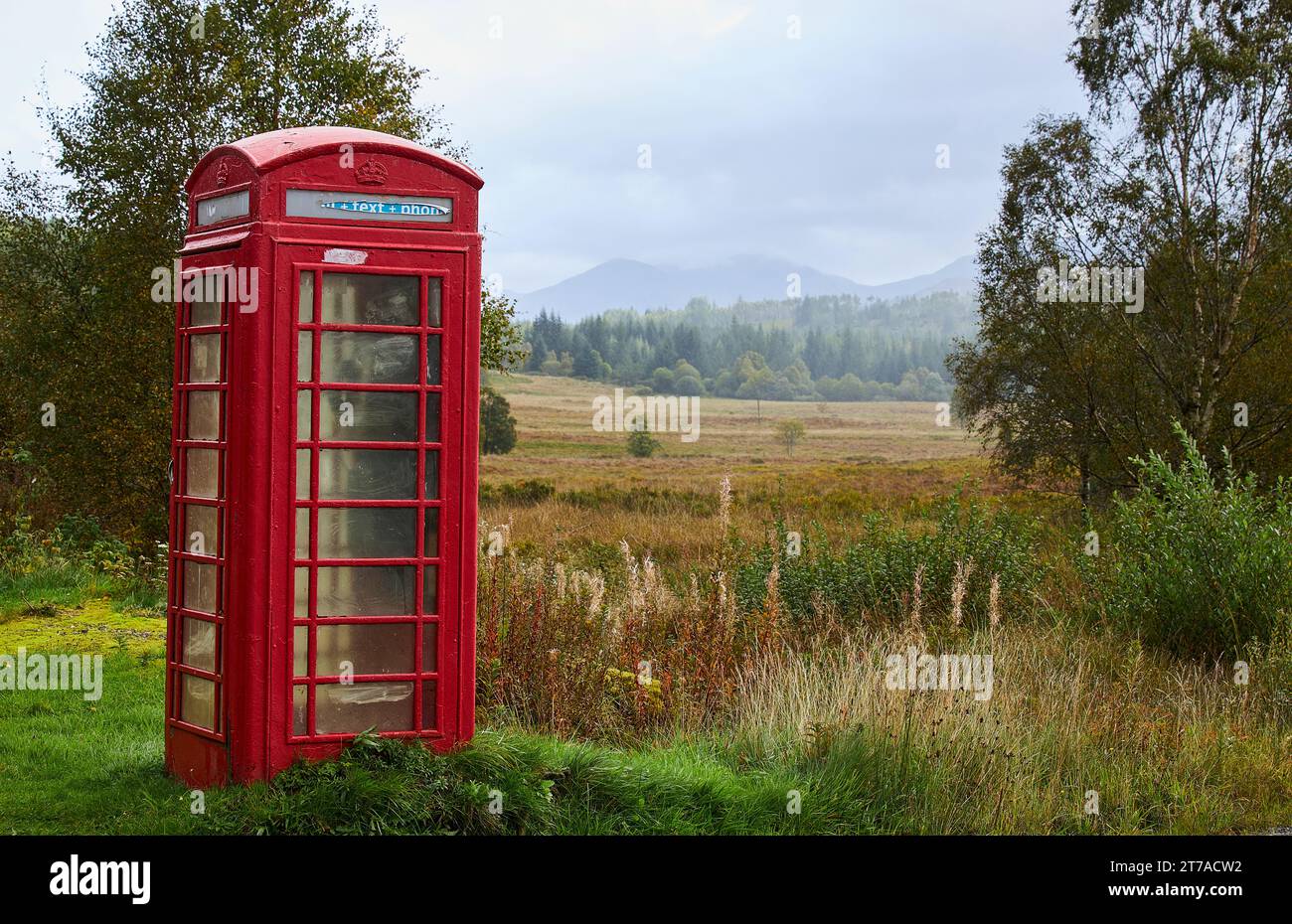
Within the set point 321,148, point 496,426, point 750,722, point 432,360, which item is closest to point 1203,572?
point 750,722

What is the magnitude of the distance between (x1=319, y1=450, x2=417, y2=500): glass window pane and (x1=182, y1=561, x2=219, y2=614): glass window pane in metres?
0.68

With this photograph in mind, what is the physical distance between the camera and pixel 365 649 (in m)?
5.29

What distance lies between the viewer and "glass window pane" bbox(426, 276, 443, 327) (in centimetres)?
530

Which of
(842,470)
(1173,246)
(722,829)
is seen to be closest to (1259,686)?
(722,829)

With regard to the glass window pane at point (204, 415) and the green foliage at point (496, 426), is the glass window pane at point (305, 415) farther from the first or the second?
the green foliage at point (496, 426)

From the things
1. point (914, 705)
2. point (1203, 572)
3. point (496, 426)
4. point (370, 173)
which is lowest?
point (914, 705)

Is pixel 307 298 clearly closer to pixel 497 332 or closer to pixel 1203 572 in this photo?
pixel 1203 572

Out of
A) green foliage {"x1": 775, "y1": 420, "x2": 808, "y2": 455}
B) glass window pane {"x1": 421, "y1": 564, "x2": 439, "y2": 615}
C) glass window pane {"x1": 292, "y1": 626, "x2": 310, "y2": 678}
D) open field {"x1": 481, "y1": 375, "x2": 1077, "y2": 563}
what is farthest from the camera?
green foliage {"x1": 775, "y1": 420, "x2": 808, "y2": 455}

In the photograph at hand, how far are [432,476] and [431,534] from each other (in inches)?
10.1

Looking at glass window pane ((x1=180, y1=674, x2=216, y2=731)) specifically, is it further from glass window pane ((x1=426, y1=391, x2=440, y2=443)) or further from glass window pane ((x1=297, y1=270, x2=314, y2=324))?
glass window pane ((x1=297, y1=270, x2=314, y2=324))

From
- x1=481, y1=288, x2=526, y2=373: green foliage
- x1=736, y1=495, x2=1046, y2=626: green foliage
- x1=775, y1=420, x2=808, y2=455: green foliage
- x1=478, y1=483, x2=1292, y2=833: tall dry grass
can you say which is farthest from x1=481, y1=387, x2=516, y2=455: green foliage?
x1=478, y1=483, x2=1292, y2=833: tall dry grass

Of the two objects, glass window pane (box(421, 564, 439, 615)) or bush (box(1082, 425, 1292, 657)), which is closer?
glass window pane (box(421, 564, 439, 615))
